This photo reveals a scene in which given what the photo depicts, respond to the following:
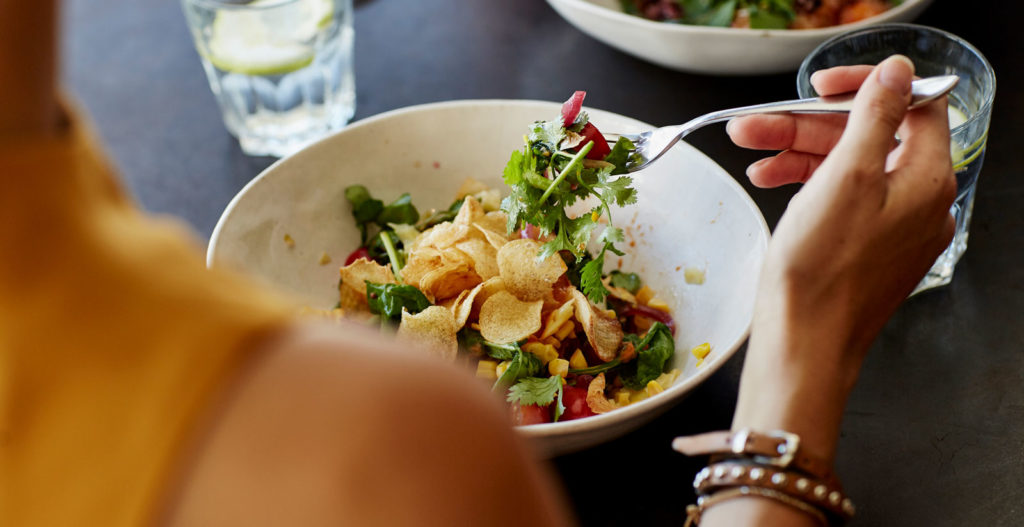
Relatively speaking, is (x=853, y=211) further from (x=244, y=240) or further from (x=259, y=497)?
(x=244, y=240)

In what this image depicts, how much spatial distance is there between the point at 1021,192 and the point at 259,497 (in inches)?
58.7

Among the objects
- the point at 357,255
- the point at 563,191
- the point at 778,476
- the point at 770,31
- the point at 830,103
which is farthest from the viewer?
the point at 770,31

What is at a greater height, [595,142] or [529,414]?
[595,142]

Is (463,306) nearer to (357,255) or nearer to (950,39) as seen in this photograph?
(357,255)

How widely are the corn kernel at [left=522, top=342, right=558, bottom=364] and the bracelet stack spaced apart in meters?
0.40

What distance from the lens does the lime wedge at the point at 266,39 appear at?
1.61 metres

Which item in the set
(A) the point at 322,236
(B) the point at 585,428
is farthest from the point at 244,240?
(B) the point at 585,428

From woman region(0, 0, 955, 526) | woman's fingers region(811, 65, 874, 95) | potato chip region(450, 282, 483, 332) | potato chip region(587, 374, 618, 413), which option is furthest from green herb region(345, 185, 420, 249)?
woman region(0, 0, 955, 526)

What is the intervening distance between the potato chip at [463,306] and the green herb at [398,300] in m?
0.04

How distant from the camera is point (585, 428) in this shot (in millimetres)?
955

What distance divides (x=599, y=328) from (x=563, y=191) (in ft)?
0.62

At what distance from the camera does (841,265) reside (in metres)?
0.85

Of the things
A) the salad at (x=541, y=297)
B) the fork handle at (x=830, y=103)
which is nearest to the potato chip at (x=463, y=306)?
the salad at (x=541, y=297)

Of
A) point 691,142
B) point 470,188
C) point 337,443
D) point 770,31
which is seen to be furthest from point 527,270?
point 337,443
